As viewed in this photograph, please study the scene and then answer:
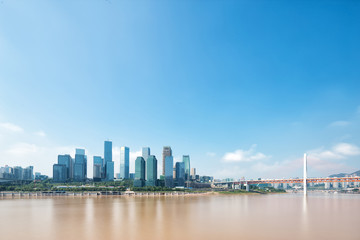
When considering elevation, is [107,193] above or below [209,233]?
below

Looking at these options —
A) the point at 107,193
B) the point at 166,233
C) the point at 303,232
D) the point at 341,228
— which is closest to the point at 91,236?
the point at 166,233

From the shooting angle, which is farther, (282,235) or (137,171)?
(137,171)

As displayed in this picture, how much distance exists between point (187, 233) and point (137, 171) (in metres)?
176

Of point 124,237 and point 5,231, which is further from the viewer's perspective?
point 5,231

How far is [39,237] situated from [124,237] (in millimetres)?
→ 9654

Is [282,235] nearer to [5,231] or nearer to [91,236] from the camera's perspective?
[91,236]

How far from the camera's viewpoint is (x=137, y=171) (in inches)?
7697

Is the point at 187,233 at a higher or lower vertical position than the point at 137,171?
higher

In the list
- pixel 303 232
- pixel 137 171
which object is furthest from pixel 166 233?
pixel 137 171

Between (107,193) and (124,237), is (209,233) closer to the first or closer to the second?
(124,237)

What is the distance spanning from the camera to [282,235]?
25.4 m

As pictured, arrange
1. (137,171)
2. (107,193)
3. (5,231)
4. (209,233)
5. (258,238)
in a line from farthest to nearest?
(137,171)
(107,193)
(5,231)
(209,233)
(258,238)

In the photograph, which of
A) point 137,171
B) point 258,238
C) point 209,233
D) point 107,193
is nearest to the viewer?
point 258,238

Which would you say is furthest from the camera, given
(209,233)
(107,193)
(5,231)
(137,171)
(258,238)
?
(137,171)
